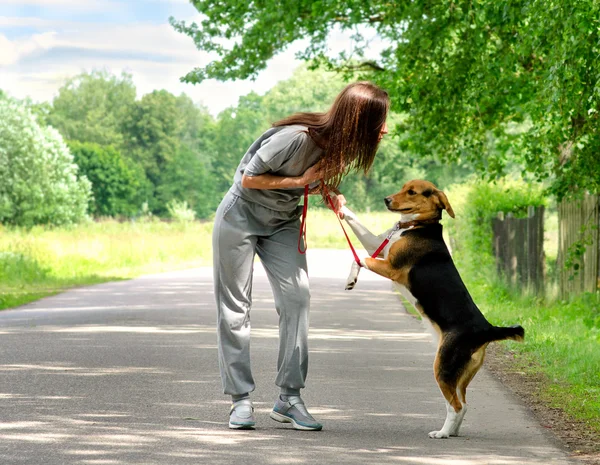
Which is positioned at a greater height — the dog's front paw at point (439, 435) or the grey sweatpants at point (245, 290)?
the grey sweatpants at point (245, 290)

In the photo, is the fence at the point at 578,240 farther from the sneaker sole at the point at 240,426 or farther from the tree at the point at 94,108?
the tree at the point at 94,108

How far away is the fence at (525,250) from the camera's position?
668 inches

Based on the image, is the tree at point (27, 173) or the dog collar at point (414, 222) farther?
the tree at point (27, 173)

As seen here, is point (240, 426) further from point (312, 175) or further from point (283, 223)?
point (312, 175)

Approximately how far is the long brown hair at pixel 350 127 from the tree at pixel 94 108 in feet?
315

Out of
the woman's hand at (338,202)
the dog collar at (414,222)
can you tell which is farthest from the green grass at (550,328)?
the woman's hand at (338,202)

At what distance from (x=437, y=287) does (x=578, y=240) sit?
9.09 m

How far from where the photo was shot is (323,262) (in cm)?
3341

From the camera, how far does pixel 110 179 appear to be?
9481 cm

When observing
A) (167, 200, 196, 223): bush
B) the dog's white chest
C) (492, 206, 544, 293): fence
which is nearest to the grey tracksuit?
the dog's white chest

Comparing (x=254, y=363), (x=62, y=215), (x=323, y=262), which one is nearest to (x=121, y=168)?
(x=62, y=215)

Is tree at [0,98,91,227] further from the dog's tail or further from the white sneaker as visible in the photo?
the dog's tail

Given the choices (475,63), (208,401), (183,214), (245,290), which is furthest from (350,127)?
(183,214)

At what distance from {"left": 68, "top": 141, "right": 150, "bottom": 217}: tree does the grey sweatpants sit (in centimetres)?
8866
